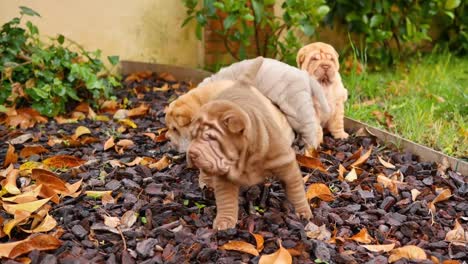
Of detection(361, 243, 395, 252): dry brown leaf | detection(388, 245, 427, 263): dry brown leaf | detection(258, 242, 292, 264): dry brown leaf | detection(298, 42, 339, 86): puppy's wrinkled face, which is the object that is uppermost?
detection(298, 42, 339, 86): puppy's wrinkled face

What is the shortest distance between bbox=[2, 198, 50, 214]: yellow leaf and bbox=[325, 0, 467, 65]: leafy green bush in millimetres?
4029

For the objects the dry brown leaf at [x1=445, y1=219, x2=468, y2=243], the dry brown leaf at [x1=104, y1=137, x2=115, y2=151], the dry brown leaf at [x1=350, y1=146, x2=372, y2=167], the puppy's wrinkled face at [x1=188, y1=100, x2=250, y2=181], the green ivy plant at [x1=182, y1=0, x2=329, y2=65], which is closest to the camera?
the puppy's wrinkled face at [x1=188, y1=100, x2=250, y2=181]

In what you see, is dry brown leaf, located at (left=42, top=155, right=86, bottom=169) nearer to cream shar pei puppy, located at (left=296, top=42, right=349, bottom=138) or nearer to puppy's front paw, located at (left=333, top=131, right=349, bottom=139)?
cream shar pei puppy, located at (left=296, top=42, right=349, bottom=138)

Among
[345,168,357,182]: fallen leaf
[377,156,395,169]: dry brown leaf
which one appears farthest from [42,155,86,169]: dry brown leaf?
[377,156,395,169]: dry brown leaf

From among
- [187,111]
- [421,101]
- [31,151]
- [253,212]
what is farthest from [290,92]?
[421,101]

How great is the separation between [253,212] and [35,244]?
101 cm

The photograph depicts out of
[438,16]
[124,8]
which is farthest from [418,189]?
[438,16]

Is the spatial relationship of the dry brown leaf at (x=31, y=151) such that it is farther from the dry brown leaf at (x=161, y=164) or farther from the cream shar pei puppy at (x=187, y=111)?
the cream shar pei puppy at (x=187, y=111)

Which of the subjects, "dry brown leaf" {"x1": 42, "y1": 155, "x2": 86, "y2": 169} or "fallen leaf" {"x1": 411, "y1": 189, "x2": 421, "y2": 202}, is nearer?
"fallen leaf" {"x1": 411, "y1": 189, "x2": 421, "y2": 202}

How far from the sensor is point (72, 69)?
4.37 meters

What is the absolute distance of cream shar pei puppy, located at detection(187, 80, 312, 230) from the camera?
2.18m

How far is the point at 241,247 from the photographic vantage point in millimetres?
2396

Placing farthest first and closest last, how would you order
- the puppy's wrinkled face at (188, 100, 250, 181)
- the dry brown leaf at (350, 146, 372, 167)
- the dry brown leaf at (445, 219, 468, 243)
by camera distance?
the dry brown leaf at (350, 146, 372, 167)
the dry brown leaf at (445, 219, 468, 243)
the puppy's wrinkled face at (188, 100, 250, 181)

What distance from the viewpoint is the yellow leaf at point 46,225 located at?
2484 millimetres
